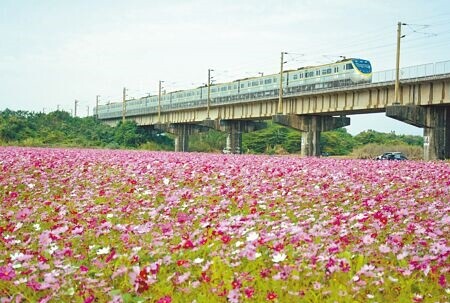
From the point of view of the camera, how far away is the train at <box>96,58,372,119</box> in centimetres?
3647

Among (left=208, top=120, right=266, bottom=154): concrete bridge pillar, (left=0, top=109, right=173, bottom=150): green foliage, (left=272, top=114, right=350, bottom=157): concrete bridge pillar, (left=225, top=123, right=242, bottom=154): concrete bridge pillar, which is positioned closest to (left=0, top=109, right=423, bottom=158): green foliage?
(left=0, top=109, right=173, bottom=150): green foliage

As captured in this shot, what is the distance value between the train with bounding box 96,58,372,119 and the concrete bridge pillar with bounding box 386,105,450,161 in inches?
170

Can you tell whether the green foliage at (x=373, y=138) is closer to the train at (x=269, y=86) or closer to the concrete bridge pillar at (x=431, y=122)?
the train at (x=269, y=86)

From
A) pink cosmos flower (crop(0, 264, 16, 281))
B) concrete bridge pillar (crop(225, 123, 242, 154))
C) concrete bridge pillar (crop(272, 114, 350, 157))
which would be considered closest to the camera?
pink cosmos flower (crop(0, 264, 16, 281))

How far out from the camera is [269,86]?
45.1 m

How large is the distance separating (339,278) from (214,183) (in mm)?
5218

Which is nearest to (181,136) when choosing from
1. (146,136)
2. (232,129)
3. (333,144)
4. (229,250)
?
(146,136)

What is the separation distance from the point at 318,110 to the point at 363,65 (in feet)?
15.7

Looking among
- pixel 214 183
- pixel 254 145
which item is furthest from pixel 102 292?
pixel 254 145

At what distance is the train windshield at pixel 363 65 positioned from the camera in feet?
119

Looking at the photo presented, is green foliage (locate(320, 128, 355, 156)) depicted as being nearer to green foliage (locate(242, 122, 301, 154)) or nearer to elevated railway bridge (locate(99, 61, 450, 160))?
green foliage (locate(242, 122, 301, 154))

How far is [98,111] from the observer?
91375 mm

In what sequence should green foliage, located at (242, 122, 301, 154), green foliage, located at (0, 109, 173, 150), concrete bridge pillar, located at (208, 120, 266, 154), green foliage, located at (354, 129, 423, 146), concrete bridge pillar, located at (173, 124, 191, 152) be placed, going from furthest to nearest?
green foliage, located at (354, 129, 423, 146), green foliage, located at (242, 122, 301, 154), concrete bridge pillar, located at (173, 124, 191, 152), green foliage, located at (0, 109, 173, 150), concrete bridge pillar, located at (208, 120, 266, 154)

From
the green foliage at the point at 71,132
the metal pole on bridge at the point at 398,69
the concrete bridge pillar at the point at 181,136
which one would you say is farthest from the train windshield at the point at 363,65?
the concrete bridge pillar at the point at 181,136
